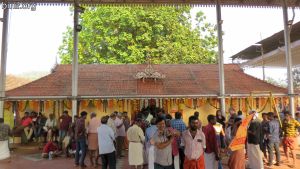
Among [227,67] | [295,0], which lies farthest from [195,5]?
[227,67]

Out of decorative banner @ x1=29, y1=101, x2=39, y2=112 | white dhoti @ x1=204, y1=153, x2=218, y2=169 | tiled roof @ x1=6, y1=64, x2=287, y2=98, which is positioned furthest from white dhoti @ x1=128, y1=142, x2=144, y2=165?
decorative banner @ x1=29, y1=101, x2=39, y2=112

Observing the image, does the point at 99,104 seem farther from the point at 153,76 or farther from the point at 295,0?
the point at 295,0

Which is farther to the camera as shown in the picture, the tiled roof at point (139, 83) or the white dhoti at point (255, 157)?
the tiled roof at point (139, 83)

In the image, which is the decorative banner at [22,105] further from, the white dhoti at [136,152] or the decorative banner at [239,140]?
the decorative banner at [239,140]

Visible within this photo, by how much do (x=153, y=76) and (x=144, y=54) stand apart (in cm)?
719

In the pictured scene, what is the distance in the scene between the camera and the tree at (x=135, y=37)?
21.9 m

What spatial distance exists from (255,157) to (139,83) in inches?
316

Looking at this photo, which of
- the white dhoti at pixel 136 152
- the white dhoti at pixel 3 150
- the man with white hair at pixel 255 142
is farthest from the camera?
the white dhoti at pixel 3 150

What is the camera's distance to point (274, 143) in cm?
919

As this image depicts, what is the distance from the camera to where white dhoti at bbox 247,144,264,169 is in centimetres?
823

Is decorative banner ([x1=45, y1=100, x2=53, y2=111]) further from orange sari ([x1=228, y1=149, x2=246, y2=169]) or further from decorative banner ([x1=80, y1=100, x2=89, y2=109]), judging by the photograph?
orange sari ([x1=228, y1=149, x2=246, y2=169])

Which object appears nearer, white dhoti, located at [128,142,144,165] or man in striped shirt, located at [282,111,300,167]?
white dhoti, located at [128,142,144,165]

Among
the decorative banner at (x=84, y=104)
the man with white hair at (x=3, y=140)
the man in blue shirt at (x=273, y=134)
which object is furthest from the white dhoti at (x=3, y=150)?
the man in blue shirt at (x=273, y=134)

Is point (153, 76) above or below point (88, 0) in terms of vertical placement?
below
